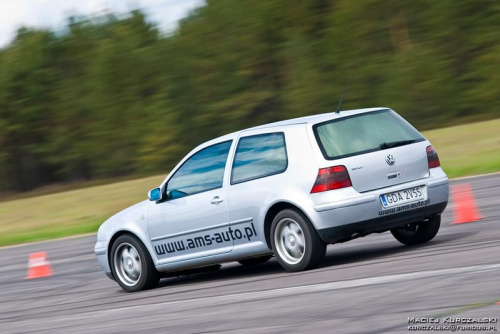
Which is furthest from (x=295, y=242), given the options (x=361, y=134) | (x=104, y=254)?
(x=104, y=254)

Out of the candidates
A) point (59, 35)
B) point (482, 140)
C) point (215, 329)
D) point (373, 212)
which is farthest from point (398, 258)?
point (59, 35)

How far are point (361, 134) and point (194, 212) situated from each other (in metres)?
2.00

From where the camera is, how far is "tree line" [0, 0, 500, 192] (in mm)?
54062

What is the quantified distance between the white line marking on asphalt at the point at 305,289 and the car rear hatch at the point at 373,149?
1.25 metres

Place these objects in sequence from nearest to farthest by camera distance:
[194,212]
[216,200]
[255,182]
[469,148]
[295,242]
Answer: [295,242], [255,182], [216,200], [194,212], [469,148]

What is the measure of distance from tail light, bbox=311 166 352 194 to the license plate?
1.42ft

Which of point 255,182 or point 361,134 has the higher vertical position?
point 361,134

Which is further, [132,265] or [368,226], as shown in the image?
[132,265]

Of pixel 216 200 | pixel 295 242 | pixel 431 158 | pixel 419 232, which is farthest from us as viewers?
pixel 419 232

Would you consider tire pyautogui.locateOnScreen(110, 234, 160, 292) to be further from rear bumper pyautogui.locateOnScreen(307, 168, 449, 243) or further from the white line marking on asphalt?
rear bumper pyautogui.locateOnScreen(307, 168, 449, 243)

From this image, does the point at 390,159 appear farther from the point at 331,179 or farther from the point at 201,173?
the point at 201,173

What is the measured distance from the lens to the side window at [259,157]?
960cm

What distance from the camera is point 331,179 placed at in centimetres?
911

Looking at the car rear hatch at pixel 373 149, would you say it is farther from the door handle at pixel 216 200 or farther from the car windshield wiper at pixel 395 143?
the door handle at pixel 216 200
